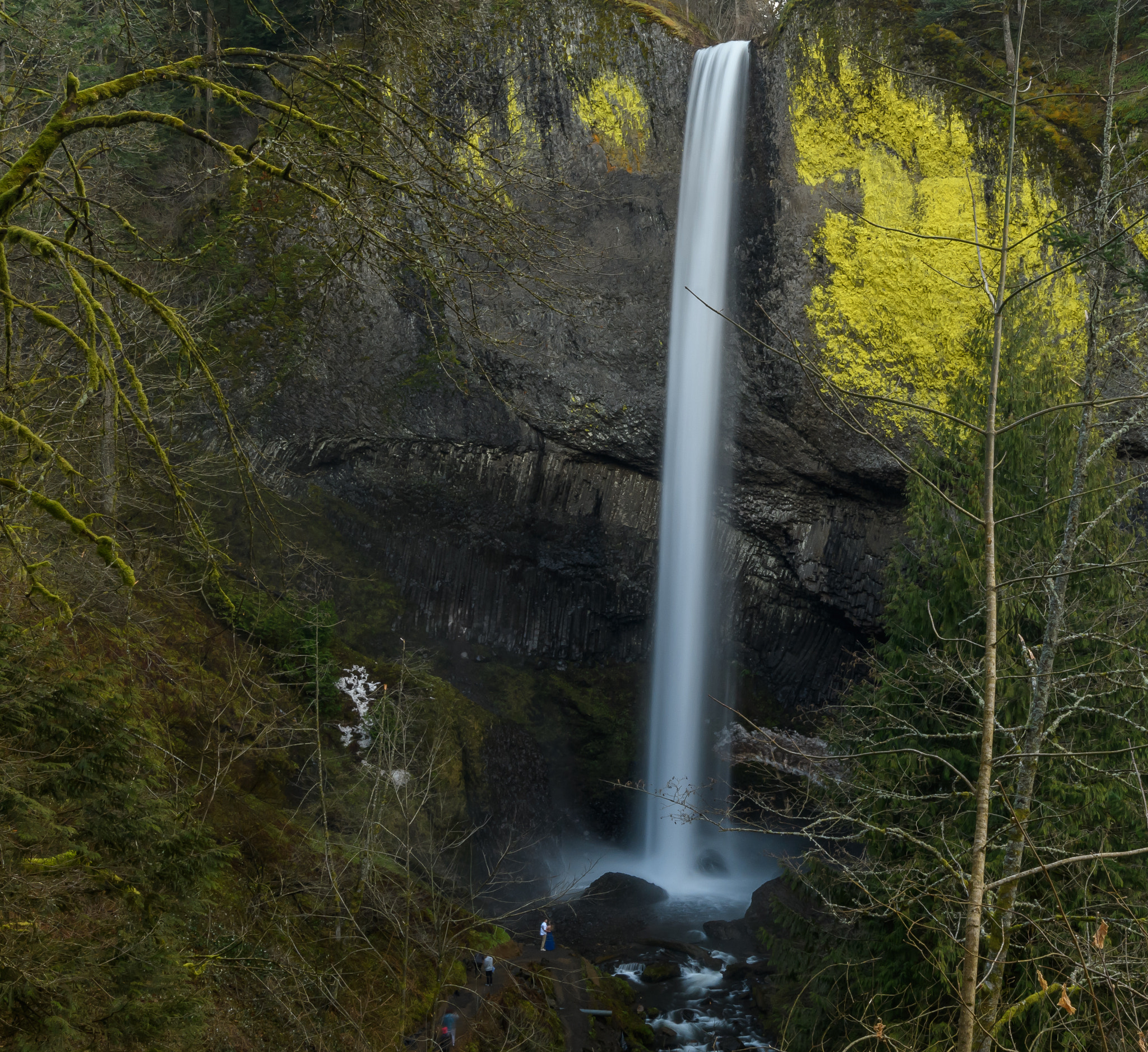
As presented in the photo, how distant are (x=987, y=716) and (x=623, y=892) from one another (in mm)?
14297

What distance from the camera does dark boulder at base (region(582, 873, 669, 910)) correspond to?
15.4 meters

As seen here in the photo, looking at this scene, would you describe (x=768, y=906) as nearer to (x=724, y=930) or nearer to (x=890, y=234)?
(x=724, y=930)

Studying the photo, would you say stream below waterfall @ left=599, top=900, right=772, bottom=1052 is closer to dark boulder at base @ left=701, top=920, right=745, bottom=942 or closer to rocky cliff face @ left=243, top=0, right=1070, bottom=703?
dark boulder at base @ left=701, top=920, right=745, bottom=942

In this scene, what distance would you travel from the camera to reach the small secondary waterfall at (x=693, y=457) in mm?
Result: 16781

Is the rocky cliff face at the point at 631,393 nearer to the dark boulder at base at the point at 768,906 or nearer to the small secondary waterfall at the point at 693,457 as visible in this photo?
the small secondary waterfall at the point at 693,457

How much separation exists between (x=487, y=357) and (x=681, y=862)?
11.0 metres

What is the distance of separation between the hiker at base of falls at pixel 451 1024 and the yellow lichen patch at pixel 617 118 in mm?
14657

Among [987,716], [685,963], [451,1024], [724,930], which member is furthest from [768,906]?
[987,716]

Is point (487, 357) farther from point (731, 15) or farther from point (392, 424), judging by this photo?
point (731, 15)

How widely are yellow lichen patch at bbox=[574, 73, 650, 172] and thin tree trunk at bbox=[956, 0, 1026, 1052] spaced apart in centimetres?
1531

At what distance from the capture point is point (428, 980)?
1070cm

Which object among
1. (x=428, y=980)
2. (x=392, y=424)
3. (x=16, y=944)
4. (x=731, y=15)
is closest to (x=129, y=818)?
(x=16, y=944)

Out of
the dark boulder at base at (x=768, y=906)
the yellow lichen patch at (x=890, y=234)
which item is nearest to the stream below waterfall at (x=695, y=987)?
the dark boulder at base at (x=768, y=906)

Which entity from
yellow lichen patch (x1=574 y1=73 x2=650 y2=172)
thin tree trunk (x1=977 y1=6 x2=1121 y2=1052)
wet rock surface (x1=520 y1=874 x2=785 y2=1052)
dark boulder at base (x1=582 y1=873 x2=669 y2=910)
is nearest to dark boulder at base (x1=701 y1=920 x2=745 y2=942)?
wet rock surface (x1=520 y1=874 x2=785 y2=1052)
